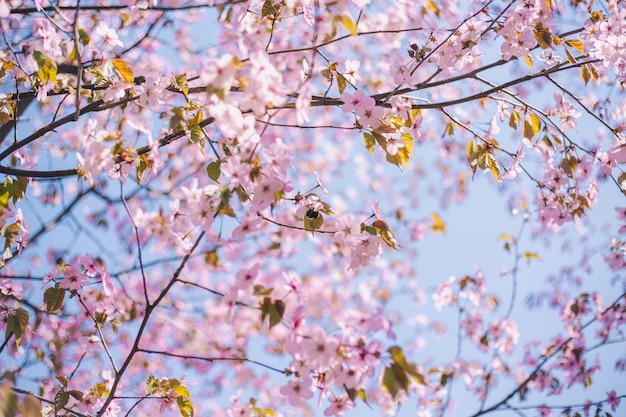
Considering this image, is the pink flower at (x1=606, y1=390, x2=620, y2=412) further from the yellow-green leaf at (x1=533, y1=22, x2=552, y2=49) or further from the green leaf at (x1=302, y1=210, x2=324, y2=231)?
the green leaf at (x1=302, y1=210, x2=324, y2=231)

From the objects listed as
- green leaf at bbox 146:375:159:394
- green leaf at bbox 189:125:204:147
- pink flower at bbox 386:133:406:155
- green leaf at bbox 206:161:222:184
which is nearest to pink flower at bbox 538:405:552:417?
pink flower at bbox 386:133:406:155

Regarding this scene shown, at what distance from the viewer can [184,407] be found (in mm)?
1996

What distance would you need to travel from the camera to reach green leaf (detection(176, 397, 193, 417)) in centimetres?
199

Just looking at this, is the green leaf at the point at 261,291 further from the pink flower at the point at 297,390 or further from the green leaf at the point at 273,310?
the pink flower at the point at 297,390

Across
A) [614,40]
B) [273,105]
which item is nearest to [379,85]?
[614,40]

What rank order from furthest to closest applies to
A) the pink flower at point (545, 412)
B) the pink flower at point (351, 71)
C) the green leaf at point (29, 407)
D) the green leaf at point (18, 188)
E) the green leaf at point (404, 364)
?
the pink flower at point (545, 412), the pink flower at point (351, 71), the green leaf at point (18, 188), the green leaf at point (29, 407), the green leaf at point (404, 364)

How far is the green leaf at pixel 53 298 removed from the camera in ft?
6.60

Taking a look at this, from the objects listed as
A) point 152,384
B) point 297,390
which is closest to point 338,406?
point 297,390

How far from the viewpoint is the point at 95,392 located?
2168 millimetres

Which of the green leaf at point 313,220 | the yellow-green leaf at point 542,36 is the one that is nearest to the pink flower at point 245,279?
the green leaf at point 313,220

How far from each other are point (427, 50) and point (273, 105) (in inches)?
42.4

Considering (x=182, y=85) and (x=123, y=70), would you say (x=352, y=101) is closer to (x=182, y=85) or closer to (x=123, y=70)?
(x=182, y=85)

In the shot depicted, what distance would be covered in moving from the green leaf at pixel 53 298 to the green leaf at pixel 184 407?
0.68 metres

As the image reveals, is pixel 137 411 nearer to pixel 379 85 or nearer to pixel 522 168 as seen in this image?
pixel 379 85
